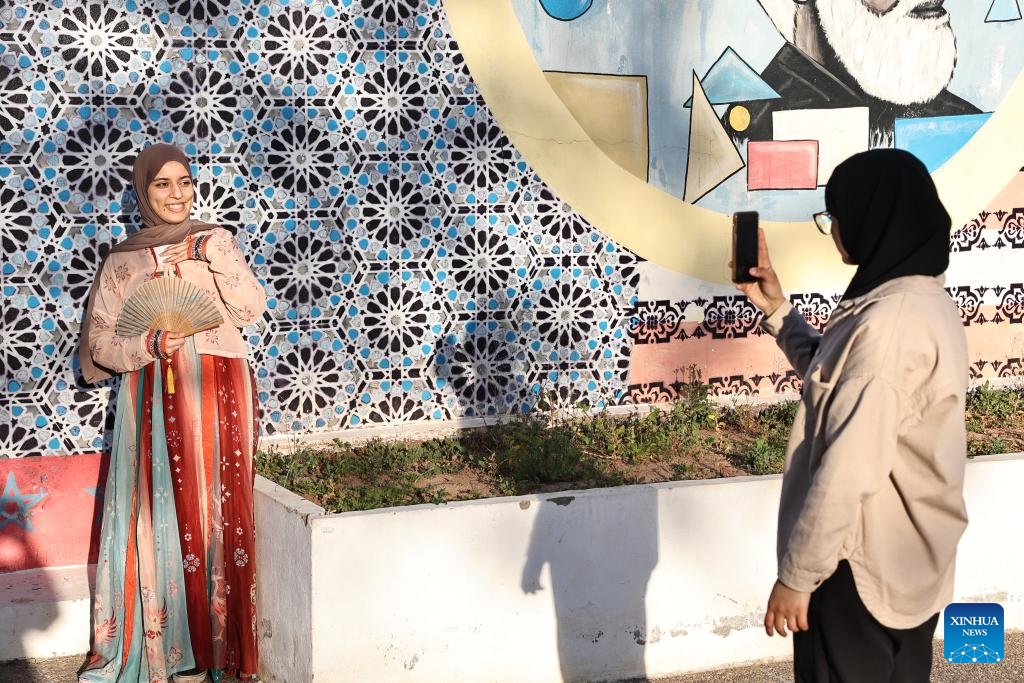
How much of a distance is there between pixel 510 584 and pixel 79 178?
7.55 ft

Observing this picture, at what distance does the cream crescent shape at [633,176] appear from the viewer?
5352 mm

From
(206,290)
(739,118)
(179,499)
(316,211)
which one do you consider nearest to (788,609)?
(179,499)

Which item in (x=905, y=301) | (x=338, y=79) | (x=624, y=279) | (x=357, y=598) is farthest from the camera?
(x=624, y=279)

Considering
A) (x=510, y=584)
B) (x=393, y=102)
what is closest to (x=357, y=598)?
(x=510, y=584)

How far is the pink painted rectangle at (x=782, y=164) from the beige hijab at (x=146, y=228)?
266 centimetres

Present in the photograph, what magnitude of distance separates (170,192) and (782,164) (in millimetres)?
2933

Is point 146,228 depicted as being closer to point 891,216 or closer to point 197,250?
point 197,250

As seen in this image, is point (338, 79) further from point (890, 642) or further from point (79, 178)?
point (890, 642)

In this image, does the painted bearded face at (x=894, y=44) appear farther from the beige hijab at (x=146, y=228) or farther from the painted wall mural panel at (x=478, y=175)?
the beige hijab at (x=146, y=228)

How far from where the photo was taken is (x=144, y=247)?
4.33 m

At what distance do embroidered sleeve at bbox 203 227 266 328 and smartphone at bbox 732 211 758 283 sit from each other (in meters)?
1.96

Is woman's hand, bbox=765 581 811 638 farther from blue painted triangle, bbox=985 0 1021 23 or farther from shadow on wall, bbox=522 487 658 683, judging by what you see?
blue painted triangle, bbox=985 0 1021 23

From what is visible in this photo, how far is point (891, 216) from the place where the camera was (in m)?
2.64

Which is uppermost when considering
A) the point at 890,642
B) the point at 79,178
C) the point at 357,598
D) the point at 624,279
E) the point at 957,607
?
the point at 79,178
